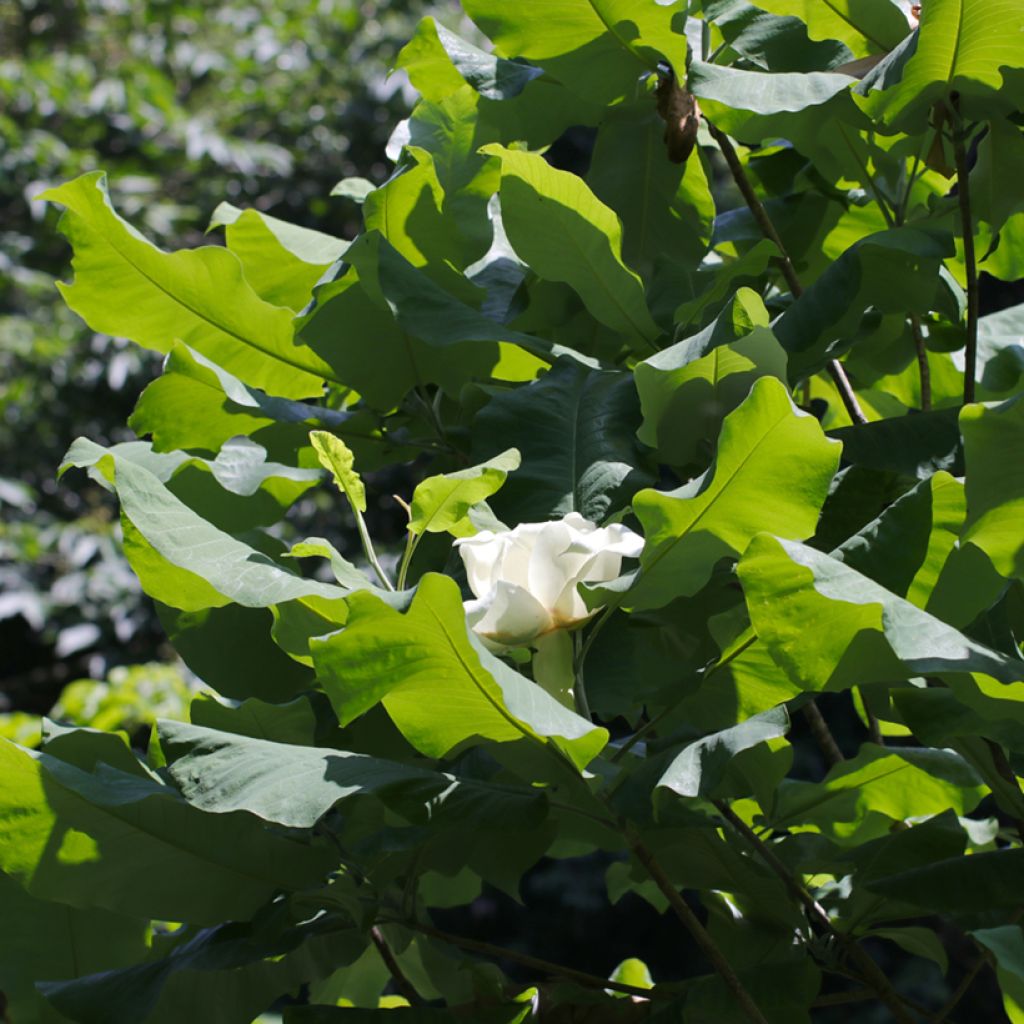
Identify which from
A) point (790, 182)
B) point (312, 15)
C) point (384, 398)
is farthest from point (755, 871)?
point (312, 15)

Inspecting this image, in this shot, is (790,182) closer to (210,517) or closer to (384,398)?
(384,398)

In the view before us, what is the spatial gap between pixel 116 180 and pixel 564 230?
16.9 feet

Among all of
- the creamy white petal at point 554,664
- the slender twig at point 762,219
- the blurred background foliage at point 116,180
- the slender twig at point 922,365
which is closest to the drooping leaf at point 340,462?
the creamy white petal at point 554,664

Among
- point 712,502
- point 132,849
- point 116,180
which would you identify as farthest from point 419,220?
point 116,180

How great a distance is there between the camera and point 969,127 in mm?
799

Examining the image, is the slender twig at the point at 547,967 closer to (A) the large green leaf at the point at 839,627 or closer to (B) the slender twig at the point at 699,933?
(B) the slender twig at the point at 699,933

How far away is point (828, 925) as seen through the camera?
2.77 ft

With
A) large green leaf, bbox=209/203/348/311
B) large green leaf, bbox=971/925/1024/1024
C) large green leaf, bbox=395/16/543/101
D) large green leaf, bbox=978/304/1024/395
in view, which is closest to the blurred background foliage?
large green leaf, bbox=209/203/348/311

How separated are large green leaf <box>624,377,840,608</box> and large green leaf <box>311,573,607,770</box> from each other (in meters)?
0.11

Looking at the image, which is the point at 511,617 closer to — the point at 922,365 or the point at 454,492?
the point at 454,492

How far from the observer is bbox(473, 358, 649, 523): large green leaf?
2.43 feet

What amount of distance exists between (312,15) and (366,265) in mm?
6377

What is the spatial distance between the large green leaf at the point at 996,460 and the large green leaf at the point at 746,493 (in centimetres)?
7

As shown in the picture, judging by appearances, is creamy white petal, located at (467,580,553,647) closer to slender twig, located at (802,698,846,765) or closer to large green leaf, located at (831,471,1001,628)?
large green leaf, located at (831,471,1001,628)
